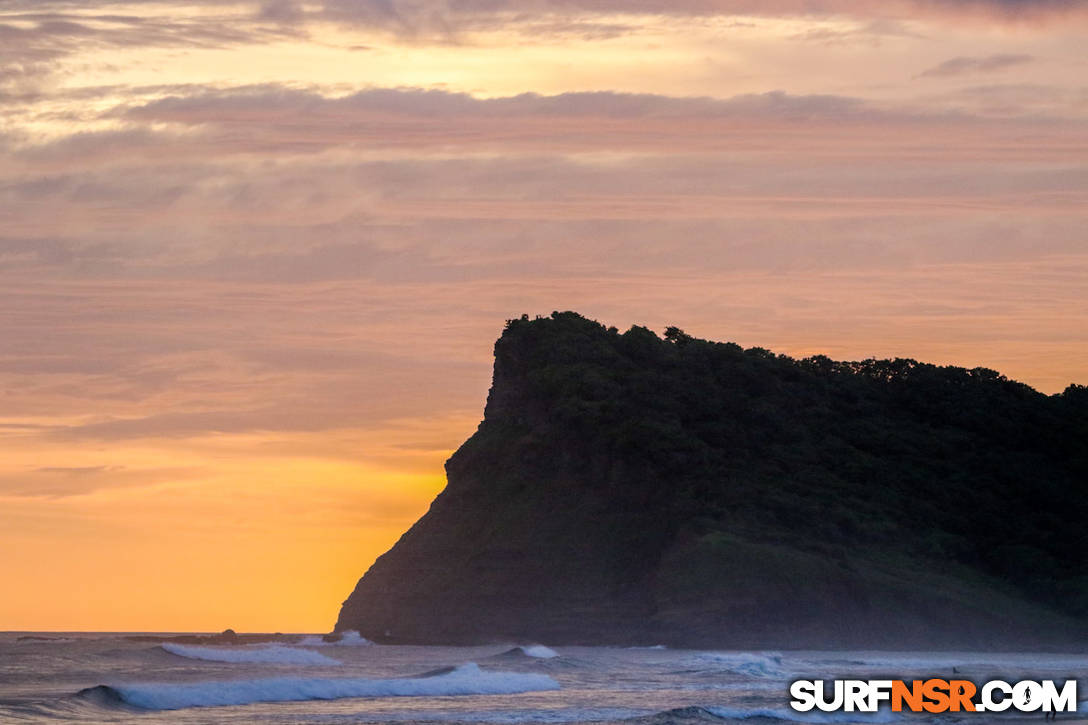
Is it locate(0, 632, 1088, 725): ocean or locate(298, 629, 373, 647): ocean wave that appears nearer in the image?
locate(0, 632, 1088, 725): ocean

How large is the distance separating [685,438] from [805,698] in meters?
66.2

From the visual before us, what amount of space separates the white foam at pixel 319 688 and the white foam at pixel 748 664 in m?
9.70

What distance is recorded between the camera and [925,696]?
1711 inches

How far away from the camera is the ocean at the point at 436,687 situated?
38.4 meters

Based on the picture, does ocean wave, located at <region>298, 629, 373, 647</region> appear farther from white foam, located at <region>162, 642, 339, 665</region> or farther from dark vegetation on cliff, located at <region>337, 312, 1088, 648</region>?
white foam, located at <region>162, 642, 339, 665</region>

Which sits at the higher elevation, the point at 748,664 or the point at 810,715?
the point at 748,664

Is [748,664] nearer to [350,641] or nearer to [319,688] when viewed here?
[319,688]

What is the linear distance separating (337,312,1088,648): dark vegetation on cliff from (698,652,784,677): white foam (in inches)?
827

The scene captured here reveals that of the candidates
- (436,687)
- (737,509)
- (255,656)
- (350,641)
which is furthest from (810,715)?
(350,641)

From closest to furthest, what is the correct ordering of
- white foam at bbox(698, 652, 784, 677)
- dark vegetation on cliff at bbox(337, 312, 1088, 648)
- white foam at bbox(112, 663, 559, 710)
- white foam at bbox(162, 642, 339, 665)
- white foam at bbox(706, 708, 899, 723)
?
1. white foam at bbox(706, 708, 899, 723)
2. white foam at bbox(112, 663, 559, 710)
3. white foam at bbox(698, 652, 784, 677)
4. white foam at bbox(162, 642, 339, 665)
5. dark vegetation on cliff at bbox(337, 312, 1088, 648)

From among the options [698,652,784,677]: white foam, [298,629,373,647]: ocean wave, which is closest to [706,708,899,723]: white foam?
[698,652,784,677]: white foam

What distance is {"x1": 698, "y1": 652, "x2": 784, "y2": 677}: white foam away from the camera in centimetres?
5812

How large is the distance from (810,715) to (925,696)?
6925 millimetres

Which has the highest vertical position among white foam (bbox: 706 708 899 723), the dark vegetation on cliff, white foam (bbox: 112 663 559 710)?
the dark vegetation on cliff
